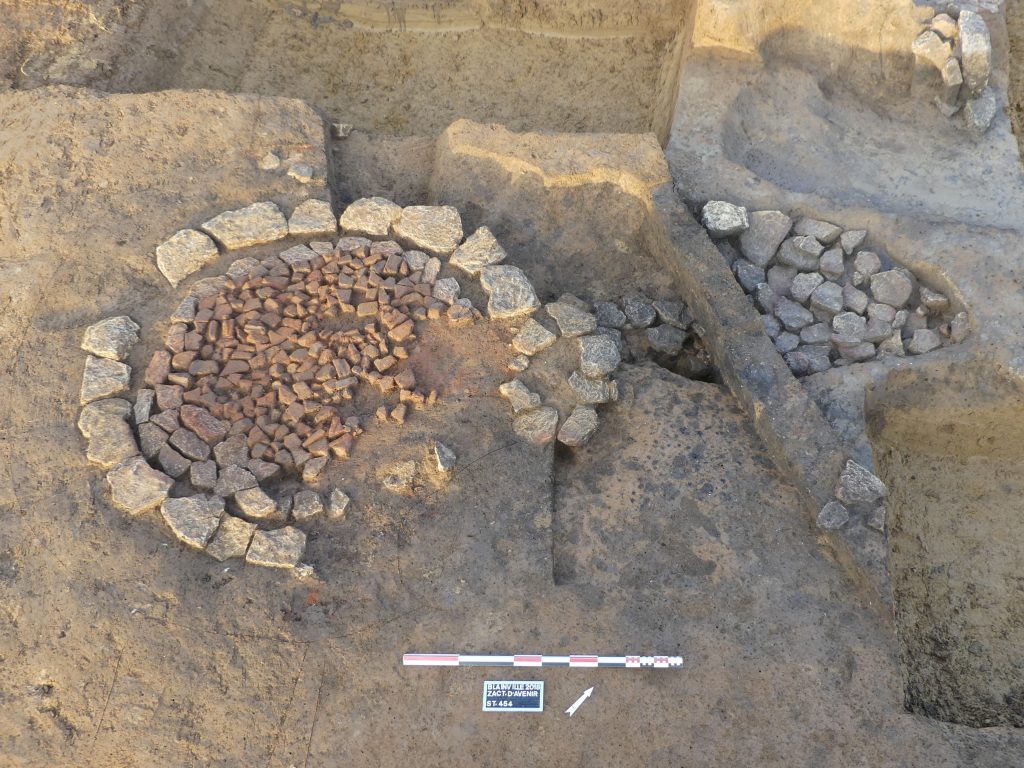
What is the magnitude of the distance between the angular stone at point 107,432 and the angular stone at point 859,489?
2730mm

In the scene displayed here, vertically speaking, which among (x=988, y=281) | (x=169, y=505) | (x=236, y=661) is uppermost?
(x=988, y=281)

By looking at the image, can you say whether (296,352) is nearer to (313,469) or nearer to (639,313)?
(313,469)

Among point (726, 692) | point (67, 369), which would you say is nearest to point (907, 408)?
point (726, 692)

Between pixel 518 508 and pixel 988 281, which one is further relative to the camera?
pixel 988 281

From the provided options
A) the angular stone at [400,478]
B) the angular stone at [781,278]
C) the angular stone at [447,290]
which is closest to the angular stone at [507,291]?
the angular stone at [447,290]

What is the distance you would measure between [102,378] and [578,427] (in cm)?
196

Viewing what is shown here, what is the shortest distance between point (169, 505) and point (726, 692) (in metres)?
2.12

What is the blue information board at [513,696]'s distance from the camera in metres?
2.72

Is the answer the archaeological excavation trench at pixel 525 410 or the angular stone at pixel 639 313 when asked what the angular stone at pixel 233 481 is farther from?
the angular stone at pixel 639 313

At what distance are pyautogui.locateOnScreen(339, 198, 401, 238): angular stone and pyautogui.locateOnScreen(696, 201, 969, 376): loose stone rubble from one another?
54.6 inches

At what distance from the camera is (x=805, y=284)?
3.84 metres

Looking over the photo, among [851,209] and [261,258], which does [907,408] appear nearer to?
[851,209]

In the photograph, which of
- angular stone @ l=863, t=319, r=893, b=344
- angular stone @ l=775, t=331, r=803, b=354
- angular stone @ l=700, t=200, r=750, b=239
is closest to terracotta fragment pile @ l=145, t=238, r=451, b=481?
angular stone @ l=700, t=200, r=750, b=239

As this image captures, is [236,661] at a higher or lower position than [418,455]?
lower
